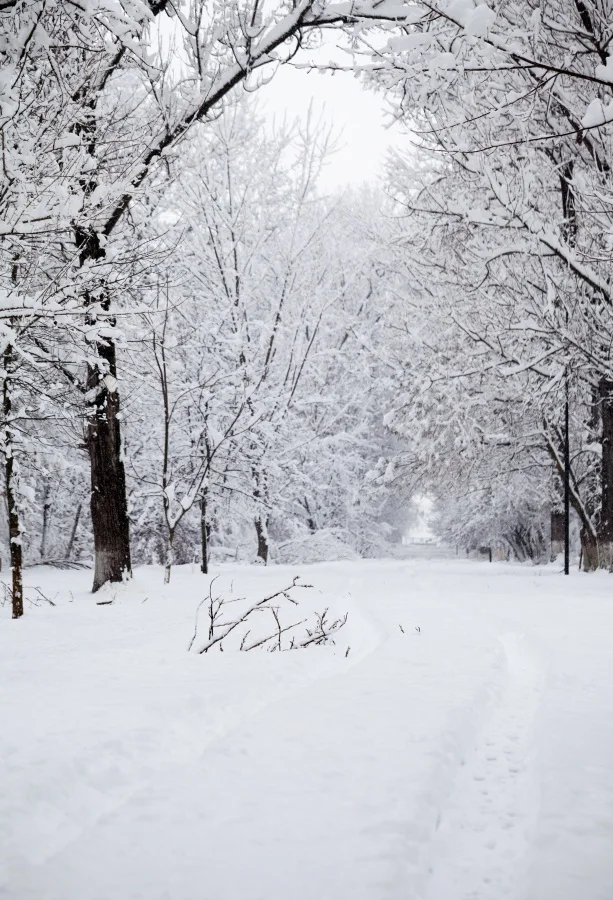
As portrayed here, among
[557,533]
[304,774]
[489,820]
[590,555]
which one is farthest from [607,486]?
[304,774]

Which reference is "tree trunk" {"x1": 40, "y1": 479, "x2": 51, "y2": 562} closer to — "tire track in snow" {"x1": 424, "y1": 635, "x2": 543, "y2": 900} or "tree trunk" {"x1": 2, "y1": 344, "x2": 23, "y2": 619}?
"tree trunk" {"x1": 2, "y1": 344, "x2": 23, "y2": 619}

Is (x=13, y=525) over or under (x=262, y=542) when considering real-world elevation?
over

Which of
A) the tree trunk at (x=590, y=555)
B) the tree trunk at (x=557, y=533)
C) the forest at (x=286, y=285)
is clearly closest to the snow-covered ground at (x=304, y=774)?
the forest at (x=286, y=285)

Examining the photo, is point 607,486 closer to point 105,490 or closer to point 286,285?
point 105,490

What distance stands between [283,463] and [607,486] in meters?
8.55

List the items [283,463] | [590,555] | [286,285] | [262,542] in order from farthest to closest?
1. [286,285]
2. [262,542]
3. [283,463]
4. [590,555]

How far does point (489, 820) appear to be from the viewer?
7.58ft

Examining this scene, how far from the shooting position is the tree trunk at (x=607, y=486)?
516 inches

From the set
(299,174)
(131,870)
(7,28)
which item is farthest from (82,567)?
(131,870)

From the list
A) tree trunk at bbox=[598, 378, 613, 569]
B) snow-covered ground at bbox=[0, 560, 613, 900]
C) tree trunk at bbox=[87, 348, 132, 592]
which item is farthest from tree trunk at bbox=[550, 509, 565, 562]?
snow-covered ground at bbox=[0, 560, 613, 900]

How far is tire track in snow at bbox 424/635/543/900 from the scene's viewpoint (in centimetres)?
190

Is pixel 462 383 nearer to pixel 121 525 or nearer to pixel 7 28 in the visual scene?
pixel 121 525

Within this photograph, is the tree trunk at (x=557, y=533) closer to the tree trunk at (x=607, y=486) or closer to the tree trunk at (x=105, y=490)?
the tree trunk at (x=607, y=486)

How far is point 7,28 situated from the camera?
3949 mm
